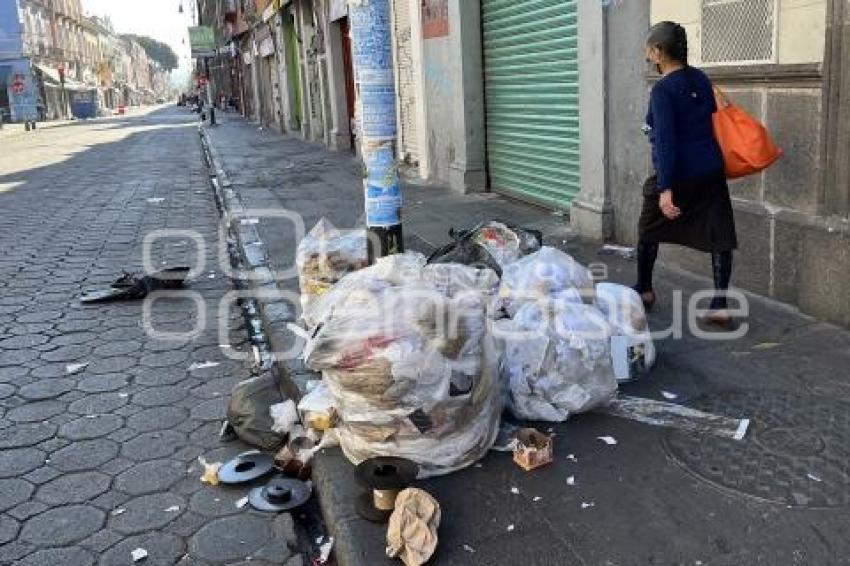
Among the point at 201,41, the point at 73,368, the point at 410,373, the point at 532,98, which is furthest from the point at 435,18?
the point at 201,41

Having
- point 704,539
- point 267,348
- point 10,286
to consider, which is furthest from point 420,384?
point 10,286

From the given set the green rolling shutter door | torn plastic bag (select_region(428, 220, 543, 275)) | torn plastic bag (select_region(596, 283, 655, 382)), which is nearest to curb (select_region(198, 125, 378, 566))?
torn plastic bag (select_region(428, 220, 543, 275))

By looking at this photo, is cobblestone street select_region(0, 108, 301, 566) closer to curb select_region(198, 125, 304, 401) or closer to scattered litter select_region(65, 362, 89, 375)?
scattered litter select_region(65, 362, 89, 375)

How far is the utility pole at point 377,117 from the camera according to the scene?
4723mm

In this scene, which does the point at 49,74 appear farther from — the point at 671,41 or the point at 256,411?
the point at 671,41

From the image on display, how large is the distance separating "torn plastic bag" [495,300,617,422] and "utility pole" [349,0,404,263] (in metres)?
1.48

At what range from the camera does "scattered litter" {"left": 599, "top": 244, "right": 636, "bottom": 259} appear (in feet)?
21.6

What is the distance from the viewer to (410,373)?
3184mm

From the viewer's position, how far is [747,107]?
5160 mm

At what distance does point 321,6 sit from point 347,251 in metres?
15.6

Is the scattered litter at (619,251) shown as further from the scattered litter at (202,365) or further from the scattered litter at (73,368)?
the scattered litter at (73,368)

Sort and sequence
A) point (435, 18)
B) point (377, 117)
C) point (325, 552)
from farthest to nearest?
point (435, 18) → point (377, 117) → point (325, 552)

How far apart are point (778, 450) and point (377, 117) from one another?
9.31 feet

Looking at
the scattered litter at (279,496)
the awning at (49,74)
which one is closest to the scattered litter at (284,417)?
the scattered litter at (279,496)
